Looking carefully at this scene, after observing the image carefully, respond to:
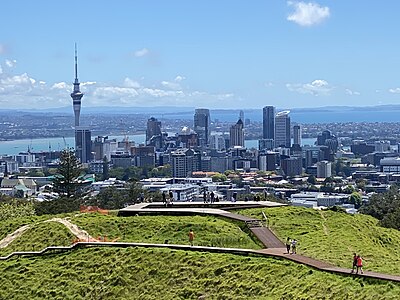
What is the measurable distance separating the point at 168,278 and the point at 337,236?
26.5ft

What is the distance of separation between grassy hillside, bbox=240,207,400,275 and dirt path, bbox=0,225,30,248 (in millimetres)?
9016

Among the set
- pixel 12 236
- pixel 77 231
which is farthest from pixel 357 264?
pixel 12 236

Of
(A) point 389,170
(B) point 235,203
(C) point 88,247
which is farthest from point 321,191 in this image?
(C) point 88,247

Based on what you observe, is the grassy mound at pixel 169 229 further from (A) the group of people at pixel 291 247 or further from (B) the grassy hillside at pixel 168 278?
(B) the grassy hillside at pixel 168 278

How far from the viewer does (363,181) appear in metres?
156

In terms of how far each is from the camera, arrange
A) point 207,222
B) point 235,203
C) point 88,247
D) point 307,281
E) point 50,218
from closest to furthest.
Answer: point 307,281, point 88,247, point 207,222, point 50,218, point 235,203

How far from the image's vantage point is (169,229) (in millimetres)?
29844

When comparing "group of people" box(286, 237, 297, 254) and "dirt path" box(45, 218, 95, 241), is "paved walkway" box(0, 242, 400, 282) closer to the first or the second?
"group of people" box(286, 237, 297, 254)

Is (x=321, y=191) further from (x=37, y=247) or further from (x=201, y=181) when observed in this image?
(x=37, y=247)

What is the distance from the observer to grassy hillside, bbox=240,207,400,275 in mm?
25062

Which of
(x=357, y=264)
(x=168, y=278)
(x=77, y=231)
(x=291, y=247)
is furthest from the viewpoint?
(x=77, y=231)

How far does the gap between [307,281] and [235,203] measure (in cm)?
1375

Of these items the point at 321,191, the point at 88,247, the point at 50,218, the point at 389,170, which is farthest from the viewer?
the point at 389,170

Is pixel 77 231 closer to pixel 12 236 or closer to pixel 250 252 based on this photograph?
pixel 12 236
